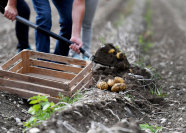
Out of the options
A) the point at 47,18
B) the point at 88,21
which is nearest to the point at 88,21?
the point at 88,21

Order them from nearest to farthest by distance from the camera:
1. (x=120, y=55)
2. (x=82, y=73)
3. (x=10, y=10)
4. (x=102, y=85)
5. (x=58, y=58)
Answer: (x=82, y=73)
(x=102, y=85)
(x=58, y=58)
(x=10, y=10)
(x=120, y=55)

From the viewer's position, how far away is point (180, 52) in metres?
5.82

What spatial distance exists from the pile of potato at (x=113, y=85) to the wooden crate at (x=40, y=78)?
0.51 feet

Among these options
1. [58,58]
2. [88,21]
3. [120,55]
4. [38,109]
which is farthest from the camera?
[88,21]

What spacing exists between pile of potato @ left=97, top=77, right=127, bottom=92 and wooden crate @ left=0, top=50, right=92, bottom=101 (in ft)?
0.51

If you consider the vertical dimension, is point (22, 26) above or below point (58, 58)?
above

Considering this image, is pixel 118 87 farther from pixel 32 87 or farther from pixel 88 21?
pixel 88 21

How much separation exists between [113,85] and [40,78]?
0.81 meters

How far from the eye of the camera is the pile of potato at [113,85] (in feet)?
9.73

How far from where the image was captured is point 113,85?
3.03 metres

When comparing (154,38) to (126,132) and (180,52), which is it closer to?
(180,52)

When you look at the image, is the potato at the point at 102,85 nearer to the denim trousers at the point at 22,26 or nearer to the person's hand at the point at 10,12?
the person's hand at the point at 10,12

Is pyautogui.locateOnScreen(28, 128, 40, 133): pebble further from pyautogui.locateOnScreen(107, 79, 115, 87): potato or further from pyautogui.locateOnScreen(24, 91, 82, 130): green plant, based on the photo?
pyautogui.locateOnScreen(107, 79, 115, 87): potato

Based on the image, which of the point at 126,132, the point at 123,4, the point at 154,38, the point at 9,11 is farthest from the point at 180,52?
the point at 123,4
